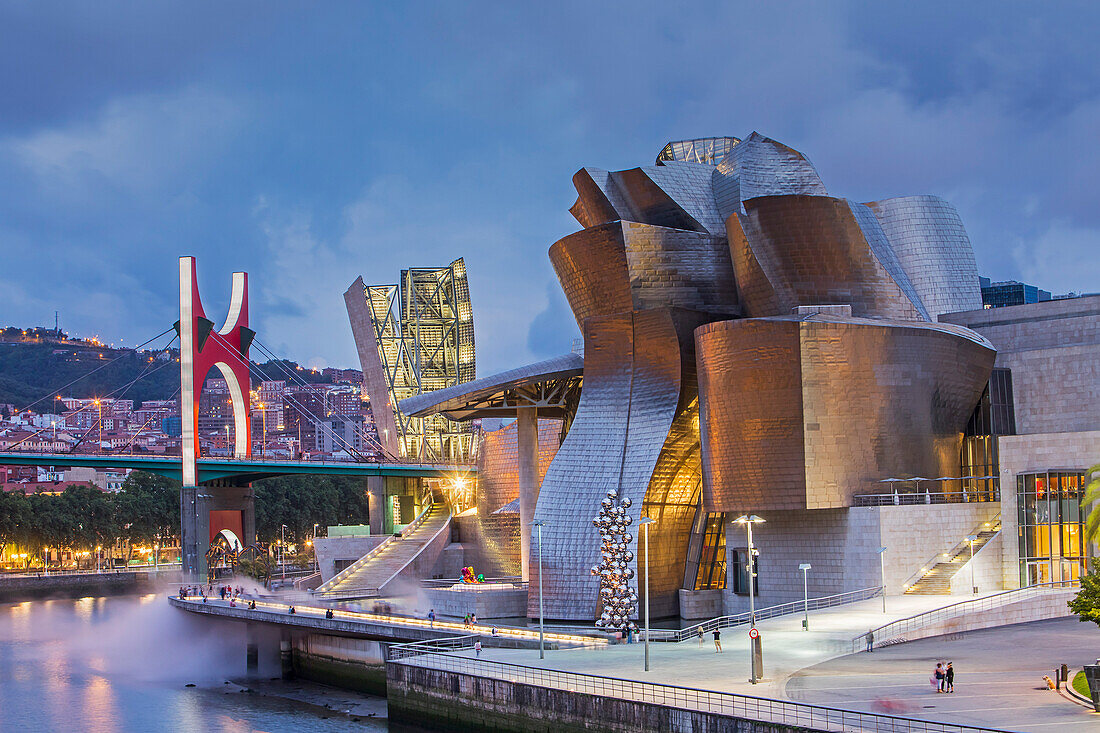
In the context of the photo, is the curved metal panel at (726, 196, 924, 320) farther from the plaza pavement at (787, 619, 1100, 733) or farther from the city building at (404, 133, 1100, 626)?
the plaza pavement at (787, 619, 1100, 733)

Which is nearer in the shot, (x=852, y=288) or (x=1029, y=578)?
(x=1029, y=578)

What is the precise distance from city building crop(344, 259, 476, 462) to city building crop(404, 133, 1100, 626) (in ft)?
77.7

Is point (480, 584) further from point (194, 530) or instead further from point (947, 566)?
point (194, 530)

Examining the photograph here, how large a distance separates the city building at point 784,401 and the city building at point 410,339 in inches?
932

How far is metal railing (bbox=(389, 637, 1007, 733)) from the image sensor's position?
2039cm

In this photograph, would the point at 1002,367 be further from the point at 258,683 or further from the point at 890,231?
the point at 258,683

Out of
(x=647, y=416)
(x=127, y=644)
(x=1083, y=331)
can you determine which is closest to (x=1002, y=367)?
(x=1083, y=331)

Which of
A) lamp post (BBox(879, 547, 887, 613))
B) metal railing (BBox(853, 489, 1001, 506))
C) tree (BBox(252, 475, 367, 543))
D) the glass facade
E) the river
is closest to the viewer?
lamp post (BBox(879, 547, 887, 613))

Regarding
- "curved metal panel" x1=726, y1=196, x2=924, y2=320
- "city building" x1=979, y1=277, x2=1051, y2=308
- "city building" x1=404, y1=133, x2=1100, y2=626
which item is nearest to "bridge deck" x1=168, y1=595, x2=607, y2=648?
"city building" x1=404, y1=133, x2=1100, y2=626

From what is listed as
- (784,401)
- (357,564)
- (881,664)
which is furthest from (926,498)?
(357,564)

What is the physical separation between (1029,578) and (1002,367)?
10.7 m

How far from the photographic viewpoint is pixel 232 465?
236 ft

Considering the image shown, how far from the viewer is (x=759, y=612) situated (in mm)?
38062

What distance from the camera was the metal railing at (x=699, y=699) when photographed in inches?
803
